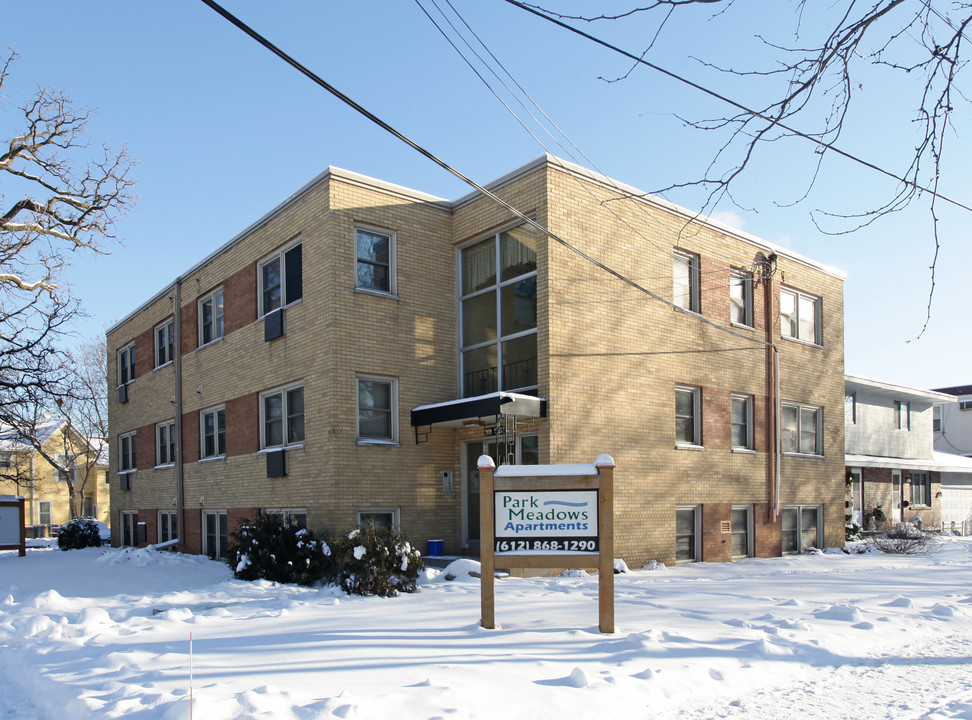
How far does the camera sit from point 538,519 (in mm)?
8859

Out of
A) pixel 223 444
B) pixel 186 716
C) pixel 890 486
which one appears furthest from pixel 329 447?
pixel 890 486

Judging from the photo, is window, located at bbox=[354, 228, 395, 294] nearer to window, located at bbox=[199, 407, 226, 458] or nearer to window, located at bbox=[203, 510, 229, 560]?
window, located at bbox=[199, 407, 226, 458]

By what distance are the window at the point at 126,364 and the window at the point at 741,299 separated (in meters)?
19.0

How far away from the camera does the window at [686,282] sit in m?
17.6

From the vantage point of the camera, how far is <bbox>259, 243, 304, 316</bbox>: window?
16703 millimetres

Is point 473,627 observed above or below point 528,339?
below

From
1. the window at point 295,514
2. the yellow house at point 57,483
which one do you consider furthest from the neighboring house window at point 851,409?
the yellow house at point 57,483

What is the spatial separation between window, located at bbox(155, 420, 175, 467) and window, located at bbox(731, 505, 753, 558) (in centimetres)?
1531

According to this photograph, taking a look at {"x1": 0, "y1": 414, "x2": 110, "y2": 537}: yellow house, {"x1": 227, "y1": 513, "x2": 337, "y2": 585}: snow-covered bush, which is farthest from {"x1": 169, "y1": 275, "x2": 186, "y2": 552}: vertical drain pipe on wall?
{"x1": 0, "y1": 414, "x2": 110, "y2": 537}: yellow house

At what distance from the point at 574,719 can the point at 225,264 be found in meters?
16.4

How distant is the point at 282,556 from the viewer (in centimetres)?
1382

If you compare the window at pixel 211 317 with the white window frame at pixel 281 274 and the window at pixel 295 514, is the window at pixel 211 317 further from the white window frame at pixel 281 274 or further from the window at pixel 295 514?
the window at pixel 295 514

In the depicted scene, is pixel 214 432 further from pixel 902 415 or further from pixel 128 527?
pixel 902 415

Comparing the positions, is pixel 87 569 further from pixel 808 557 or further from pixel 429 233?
pixel 808 557
